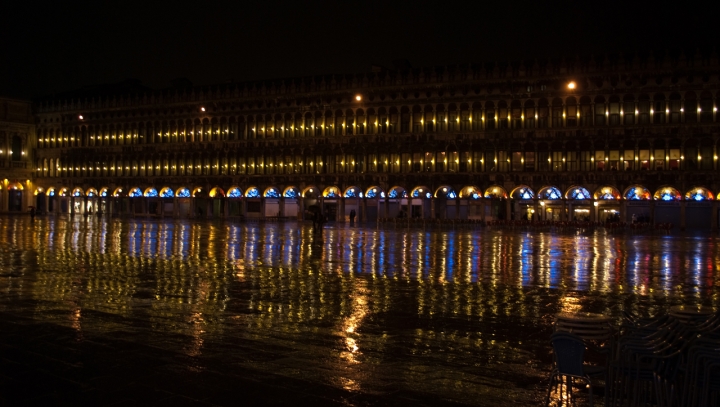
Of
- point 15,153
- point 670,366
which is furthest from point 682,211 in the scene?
point 15,153

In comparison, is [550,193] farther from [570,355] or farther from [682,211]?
[570,355]

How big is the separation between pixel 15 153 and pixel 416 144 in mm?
52993

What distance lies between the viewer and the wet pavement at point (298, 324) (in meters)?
6.66

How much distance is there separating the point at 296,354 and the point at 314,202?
61.4 m

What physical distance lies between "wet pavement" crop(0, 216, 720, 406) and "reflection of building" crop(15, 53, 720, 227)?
37.7 metres

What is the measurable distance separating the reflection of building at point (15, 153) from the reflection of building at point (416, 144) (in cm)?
347

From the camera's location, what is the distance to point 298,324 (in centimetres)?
1007

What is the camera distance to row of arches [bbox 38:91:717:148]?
183 feet

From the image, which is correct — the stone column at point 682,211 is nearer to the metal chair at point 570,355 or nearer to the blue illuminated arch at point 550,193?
the blue illuminated arch at point 550,193

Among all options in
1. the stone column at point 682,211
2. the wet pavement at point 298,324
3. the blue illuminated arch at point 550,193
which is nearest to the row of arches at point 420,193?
the blue illuminated arch at point 550,193

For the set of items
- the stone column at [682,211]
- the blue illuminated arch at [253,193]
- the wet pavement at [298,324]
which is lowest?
the wet pavement at [298,324]

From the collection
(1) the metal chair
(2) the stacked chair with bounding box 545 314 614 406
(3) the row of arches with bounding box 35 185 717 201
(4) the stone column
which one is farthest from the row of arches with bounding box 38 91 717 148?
(1) the metal chair

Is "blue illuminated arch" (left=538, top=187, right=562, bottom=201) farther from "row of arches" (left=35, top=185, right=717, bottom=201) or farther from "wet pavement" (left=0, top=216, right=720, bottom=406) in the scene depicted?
"wet pavement" (left=0, top=216, right=720, bottom=406)

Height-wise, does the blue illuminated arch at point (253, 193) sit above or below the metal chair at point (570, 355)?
above
